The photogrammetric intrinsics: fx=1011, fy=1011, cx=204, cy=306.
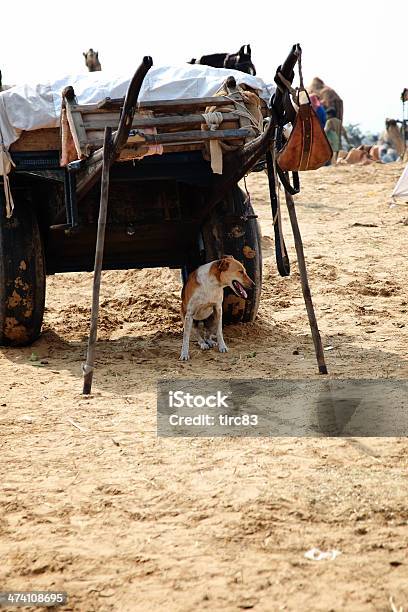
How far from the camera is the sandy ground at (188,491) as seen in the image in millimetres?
3551

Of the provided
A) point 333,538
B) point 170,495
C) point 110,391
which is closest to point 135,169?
point 110,391

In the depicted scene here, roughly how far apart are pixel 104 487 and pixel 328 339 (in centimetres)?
395

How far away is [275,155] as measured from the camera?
21.0 ft

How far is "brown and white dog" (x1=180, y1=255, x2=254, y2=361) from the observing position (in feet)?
25.6

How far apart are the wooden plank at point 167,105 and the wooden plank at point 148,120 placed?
0.19ft

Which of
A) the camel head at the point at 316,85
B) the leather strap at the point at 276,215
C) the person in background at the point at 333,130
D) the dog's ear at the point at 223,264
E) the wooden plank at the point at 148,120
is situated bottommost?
the person in background at the point at 333,130

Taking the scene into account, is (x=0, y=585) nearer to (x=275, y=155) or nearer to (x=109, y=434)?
(x=109, y=434)

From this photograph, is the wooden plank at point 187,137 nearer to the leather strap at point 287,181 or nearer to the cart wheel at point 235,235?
the leather strap at point 287,181

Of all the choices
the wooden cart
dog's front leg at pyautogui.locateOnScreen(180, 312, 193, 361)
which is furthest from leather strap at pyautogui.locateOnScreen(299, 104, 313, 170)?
dog's front leg at pyautogui.locateOnScreen(180, 312, 193, 361)

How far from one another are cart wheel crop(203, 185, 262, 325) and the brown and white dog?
22 cm

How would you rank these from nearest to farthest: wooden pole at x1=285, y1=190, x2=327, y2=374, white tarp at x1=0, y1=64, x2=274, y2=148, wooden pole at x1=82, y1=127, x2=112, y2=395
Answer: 1. wooden pole at x1=82, y1=127, x2=112, y2=395
2. wooden pole at x1=285, y1=190, x2=327, y2=374
3. white tarp at x1=0, y1=64, x2=274, y2=148

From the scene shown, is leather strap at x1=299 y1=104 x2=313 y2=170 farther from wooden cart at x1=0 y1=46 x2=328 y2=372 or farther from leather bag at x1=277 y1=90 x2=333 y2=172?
wooden cart at x1=0 y1=46 x2=328 y2=372

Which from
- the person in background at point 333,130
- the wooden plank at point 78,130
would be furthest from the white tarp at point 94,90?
the person in background at point 333,130

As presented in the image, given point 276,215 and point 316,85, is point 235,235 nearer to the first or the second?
point 276,215
